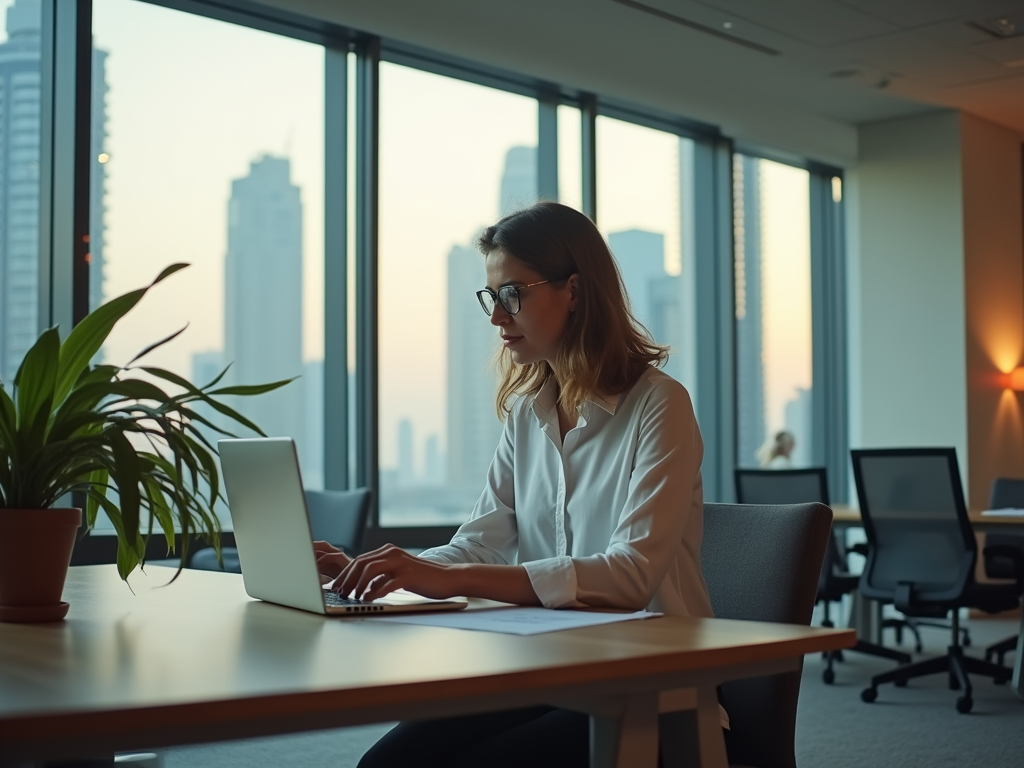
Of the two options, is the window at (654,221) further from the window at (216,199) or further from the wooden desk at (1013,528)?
the wooden desk at (1013,528)

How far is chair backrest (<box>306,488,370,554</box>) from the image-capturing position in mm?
4562

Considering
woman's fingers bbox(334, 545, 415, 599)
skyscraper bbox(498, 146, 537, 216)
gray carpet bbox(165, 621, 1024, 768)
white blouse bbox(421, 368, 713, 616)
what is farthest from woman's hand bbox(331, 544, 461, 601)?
skyscraper bbox(498, 146, 537, 216)

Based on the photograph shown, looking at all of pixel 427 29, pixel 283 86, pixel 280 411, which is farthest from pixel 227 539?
pixel 427 29

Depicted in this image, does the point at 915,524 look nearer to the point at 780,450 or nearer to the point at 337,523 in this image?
the point at 337,523

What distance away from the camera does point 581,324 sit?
1.93 meters

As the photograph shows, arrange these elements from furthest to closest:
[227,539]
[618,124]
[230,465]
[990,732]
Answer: [618,124]
[227,539]
[990,732]
[230,465]

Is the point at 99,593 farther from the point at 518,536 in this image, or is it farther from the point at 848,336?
the point at 848,336

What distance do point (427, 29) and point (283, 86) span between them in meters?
0.77

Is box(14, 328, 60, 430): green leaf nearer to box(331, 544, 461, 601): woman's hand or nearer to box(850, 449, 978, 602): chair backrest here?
box(331, 544, 461, 601): woman's hand

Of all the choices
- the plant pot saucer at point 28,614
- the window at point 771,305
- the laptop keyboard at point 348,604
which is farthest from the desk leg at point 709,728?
the window at point 771,305

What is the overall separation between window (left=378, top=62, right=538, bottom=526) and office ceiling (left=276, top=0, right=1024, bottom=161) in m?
0.38

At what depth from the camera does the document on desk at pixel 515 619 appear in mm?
1307

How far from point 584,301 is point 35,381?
2.84ft

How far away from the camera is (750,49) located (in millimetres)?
6492
